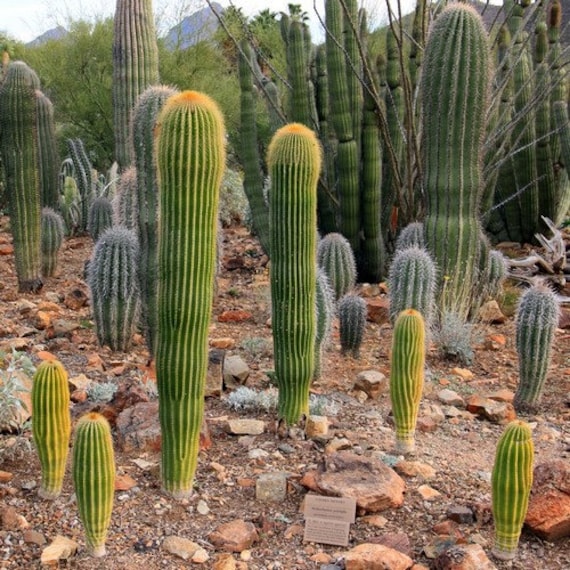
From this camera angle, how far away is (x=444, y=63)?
21.8ft

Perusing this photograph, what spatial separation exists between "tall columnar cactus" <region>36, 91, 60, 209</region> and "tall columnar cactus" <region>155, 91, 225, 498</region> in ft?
18.7

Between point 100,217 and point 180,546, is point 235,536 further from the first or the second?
point 100,217

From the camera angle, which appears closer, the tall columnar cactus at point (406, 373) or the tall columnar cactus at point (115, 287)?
the tall columnar cactus at point (406, 373)

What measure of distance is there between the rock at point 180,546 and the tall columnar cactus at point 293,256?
125cm

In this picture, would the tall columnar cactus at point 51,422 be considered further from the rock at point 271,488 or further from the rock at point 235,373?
the rock at point 235,373

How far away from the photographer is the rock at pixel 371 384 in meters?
5.61

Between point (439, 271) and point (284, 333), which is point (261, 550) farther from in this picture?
point (439, 271)

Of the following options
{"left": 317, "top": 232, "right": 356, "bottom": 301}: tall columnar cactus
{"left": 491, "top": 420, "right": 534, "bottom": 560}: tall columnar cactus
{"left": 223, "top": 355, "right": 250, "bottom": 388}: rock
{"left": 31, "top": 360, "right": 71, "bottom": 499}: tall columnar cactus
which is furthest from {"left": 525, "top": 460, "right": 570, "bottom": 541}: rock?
{"left": 317, "top": 232, "right": 356, "bottom": 301}: tall columnar cactus

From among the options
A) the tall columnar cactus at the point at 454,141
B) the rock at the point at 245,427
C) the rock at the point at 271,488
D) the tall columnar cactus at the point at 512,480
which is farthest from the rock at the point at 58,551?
the tall columnar cactus at the point at 454,141

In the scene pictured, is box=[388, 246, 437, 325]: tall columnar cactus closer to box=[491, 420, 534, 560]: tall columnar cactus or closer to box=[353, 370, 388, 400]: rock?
box=[353, 370, 388, 400]: rock

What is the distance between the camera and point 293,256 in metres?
4.64

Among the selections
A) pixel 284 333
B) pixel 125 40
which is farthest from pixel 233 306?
pixel 284 333

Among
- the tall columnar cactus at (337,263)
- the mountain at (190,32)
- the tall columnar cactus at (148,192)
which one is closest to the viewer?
the tall columnar cactus at (148,192)

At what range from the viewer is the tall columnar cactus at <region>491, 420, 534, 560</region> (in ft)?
11.8
